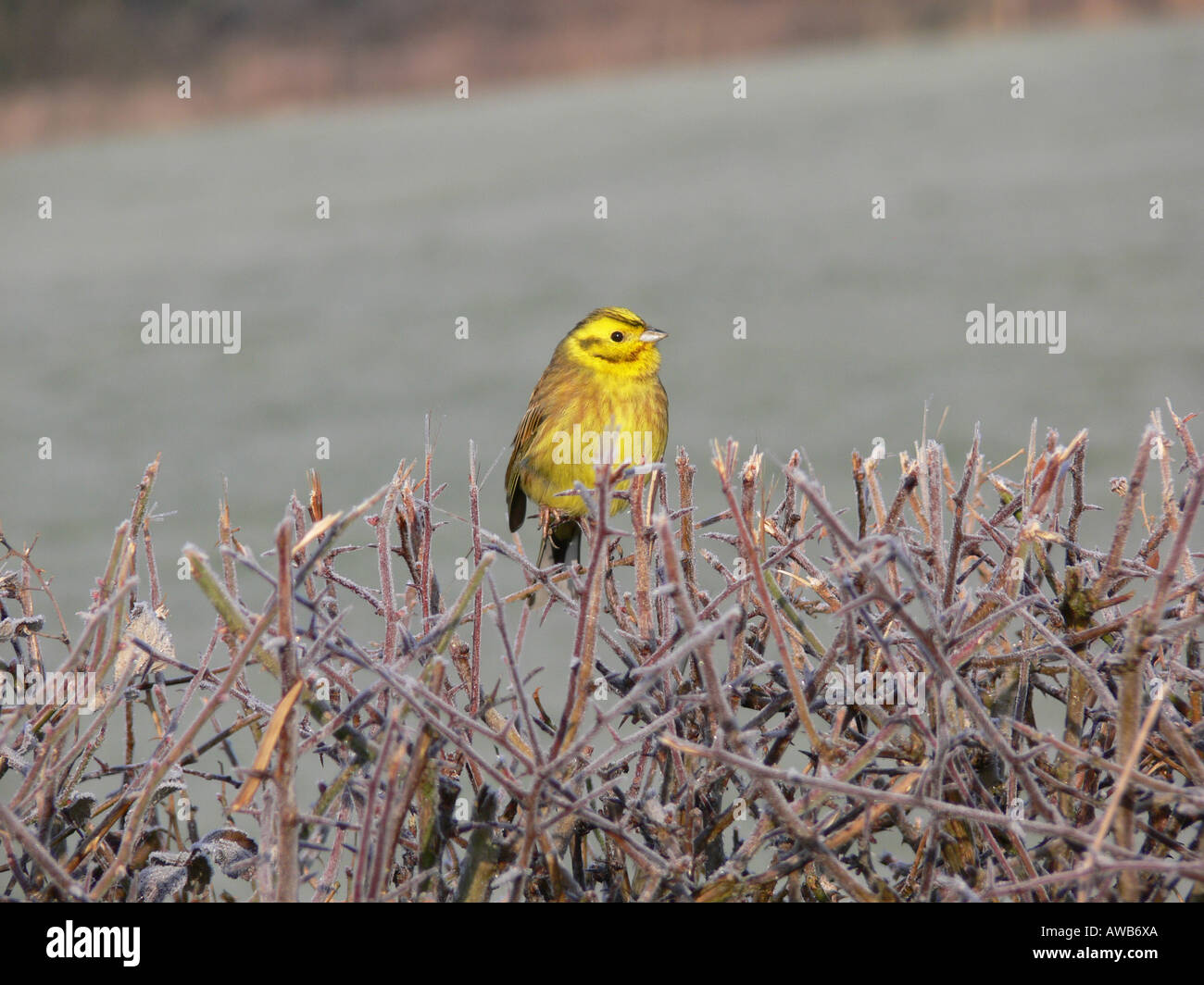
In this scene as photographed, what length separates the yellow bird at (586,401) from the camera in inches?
169

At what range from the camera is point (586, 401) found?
14.4ft

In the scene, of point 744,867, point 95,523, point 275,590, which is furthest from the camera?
point 95,523

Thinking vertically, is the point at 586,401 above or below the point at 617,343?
below

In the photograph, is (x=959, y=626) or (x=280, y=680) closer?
(x=280, y=680)

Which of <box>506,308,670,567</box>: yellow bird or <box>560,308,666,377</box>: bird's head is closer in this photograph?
<box>506,308,670,567</box>: yellow bird

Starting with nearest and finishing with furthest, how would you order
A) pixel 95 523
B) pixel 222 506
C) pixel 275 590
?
1. pixel 275 590
2. pixel 222 506
3. pixel 95 523

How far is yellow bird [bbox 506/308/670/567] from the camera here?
428 centimetres

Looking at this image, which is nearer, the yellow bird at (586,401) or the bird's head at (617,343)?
the yellow bird at (586,401)

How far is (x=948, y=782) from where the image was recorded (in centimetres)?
156
